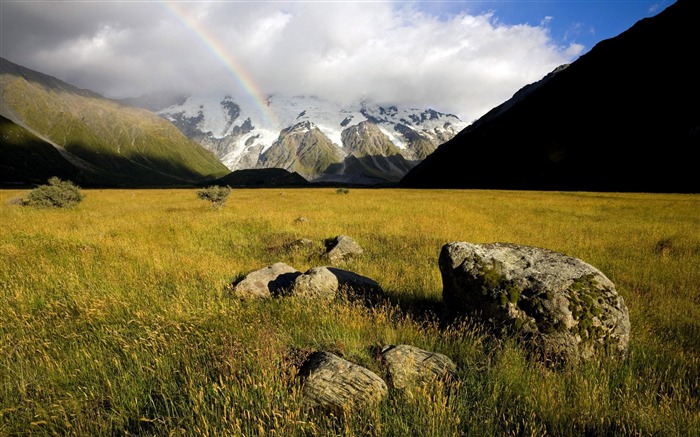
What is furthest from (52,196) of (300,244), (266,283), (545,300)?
(545,300)

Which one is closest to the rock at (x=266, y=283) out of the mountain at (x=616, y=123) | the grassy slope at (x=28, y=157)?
the mountain at (x=616, y=123)

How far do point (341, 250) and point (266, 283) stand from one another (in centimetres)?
409

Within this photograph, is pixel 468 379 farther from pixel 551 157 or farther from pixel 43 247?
pixel 551 157

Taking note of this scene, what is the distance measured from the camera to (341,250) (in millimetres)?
10531

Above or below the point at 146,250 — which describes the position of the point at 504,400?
below

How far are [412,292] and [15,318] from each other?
683 cm

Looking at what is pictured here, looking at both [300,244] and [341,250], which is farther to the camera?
[300,244]

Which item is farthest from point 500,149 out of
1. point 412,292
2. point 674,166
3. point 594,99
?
point 412,292

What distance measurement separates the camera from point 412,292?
23.1 ft

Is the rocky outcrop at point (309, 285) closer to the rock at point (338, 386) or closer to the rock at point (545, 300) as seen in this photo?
the rock at point (545, 300)

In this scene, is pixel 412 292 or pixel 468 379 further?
pixel 412 292

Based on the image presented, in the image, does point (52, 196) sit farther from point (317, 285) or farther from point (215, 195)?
point (317, 285)

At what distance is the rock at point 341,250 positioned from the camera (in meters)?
10.1

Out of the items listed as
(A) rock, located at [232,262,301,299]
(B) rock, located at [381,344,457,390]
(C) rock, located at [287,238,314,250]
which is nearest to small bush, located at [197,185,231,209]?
(C) rock, located at [287,238,314,250]
